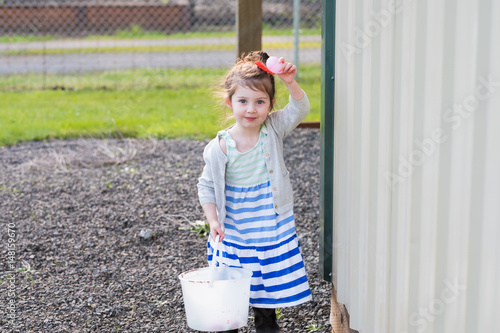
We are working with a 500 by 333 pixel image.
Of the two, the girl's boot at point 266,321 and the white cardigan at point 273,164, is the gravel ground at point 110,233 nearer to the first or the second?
the girl's boot at point 266,321

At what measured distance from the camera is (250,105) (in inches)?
105

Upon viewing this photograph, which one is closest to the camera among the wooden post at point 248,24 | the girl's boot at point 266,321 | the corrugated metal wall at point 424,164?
the corrugated metal wall at point 424,164

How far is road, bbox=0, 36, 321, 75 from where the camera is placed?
12117mm

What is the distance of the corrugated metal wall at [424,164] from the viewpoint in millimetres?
1390

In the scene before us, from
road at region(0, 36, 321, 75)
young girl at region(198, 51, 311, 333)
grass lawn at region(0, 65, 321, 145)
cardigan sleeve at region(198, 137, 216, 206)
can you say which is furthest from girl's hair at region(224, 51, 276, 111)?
road at region(0, 36, 321, 75)

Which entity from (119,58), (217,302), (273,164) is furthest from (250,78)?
(119,58)

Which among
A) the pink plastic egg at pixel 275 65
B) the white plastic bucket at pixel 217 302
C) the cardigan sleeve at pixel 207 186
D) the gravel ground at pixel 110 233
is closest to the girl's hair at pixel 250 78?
the pink plastic egg at pixel 275 65

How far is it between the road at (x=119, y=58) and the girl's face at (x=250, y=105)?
897 cm

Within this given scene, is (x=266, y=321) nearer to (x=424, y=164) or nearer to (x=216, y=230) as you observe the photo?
A: (x=216, y=230)

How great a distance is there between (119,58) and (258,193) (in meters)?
10.7

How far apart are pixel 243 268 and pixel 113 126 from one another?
190 inches

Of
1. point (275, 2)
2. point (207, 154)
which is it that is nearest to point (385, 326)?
point (207, 154)

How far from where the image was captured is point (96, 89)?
10.2 metres

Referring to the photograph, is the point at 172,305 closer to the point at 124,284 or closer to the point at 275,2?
the point at 124,284
